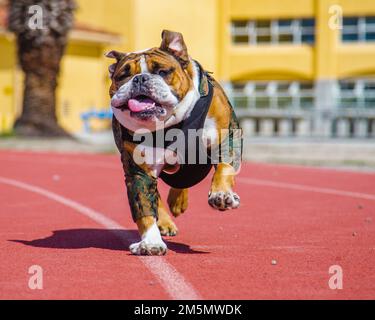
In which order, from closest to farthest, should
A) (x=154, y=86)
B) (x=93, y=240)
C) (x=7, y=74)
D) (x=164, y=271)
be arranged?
(x=164, y=271) < (x=154, y=86) < (x=93, y=240) < (x=7, y=74)

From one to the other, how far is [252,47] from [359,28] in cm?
588

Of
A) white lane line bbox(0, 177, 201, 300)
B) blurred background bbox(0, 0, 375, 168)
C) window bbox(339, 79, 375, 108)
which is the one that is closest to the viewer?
white lane line bbox(0, 177, 201, 300)

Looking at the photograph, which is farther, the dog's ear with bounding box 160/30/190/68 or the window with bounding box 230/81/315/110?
the window with bounding box 230/81/315/110

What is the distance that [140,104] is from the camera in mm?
6863

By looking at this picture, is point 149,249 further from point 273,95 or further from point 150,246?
point 273,95

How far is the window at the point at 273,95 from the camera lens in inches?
1929

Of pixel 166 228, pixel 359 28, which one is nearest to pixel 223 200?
pixel 166 228

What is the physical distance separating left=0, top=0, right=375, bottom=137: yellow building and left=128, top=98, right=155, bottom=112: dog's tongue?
3504 cm

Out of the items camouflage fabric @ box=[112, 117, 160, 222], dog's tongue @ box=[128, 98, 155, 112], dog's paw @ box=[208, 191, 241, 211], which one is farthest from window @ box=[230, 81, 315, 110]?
dog's tongue @ box=[128, 98, 155, 112]

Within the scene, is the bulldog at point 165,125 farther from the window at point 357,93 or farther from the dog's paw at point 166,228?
the window at point 357,93

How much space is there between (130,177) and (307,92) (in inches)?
1708

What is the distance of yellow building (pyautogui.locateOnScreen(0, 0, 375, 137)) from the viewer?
4325cm

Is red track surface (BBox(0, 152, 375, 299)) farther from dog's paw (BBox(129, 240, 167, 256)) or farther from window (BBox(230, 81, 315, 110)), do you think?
window (BBox(230, 81, 315, 110))

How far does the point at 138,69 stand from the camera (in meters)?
6.98
